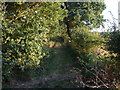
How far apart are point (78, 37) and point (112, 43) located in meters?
3.55

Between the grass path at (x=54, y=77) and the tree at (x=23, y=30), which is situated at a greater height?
the tree at (x=23, y=30)

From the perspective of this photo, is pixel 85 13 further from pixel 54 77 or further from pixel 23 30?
pixel 23 30

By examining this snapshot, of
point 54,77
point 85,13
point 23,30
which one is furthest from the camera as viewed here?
point 85,13

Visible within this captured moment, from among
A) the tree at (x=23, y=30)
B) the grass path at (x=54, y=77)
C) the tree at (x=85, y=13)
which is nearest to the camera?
the tree at (x=23, y=30)

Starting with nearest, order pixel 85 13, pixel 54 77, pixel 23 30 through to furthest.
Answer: pixel 23 30
pixel 54 77
pixel 85 13

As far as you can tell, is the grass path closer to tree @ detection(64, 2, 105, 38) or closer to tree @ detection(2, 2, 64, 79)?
tree @ detection(2, 2, 64, 79)

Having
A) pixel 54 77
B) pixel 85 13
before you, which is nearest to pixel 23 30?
pixel 54 77

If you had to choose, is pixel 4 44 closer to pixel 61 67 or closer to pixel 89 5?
pixel 61 67

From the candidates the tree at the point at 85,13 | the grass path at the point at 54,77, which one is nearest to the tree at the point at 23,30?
the grass path at the point at 54,77

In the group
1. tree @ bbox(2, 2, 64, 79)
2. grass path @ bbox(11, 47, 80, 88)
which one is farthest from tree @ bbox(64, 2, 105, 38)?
tree @ bbox(2, 2, 64, 79)

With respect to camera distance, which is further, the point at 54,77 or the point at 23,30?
the point at 54,77

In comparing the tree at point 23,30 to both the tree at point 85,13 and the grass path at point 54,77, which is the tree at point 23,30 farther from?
the tree at point 85,13

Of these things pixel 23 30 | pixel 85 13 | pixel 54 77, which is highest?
pixel 85 13

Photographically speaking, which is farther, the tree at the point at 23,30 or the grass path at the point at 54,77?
the grass path at the point at 54,77
